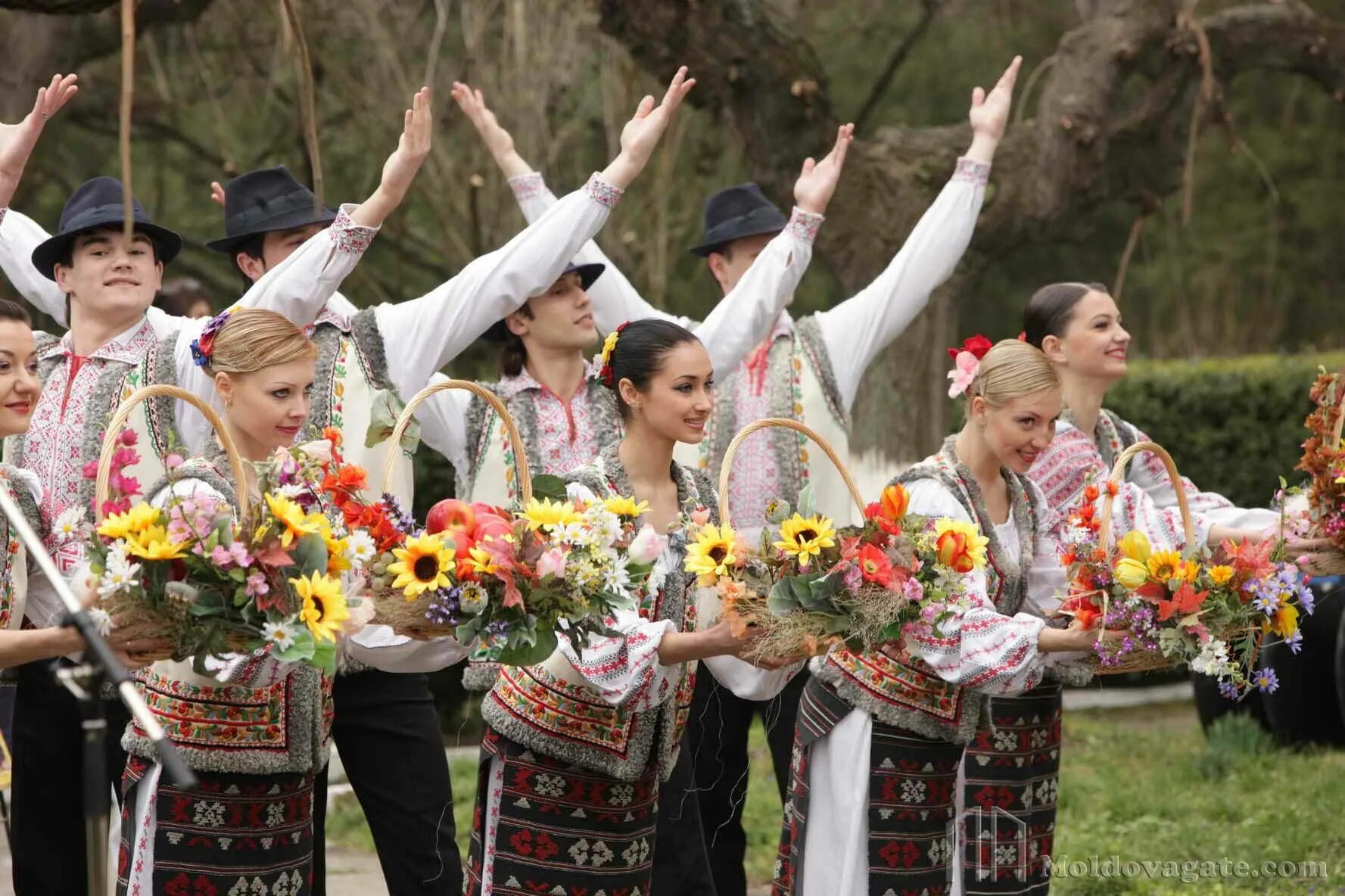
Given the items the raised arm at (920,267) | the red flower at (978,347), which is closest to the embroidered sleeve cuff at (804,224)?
the raised arm at (920,267)

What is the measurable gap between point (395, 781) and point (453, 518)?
3.56 feet

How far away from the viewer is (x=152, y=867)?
3.43 metres

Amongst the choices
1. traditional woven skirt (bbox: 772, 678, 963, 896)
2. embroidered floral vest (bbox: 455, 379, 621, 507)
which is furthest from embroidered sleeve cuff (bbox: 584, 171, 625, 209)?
traditional woven skirt (bbox: 772, 678, 963, 896)

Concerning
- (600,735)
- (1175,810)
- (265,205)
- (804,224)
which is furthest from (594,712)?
(1175,810)

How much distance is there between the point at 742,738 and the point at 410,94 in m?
6.04

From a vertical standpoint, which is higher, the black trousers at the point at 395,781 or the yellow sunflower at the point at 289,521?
the yellow sunflower at the point at 289,521

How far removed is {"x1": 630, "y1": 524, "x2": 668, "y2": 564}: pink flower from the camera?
11.0 feet

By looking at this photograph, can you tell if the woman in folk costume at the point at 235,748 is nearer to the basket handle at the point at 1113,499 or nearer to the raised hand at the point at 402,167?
the raised hand at the point at 402,167

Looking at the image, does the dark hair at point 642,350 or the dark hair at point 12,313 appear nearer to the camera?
the dark hair at point 12,313

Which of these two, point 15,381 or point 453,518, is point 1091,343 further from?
point 15,381

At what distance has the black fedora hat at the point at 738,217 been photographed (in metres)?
5.36

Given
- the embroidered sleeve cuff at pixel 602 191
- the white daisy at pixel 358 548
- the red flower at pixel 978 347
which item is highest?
the embroidered sleeve cuff at pixel 602 191

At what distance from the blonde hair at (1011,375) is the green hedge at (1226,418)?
558cm

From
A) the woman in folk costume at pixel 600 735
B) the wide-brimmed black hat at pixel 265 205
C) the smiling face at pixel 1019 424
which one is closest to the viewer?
the woman in folk costume at pixel 600 735
